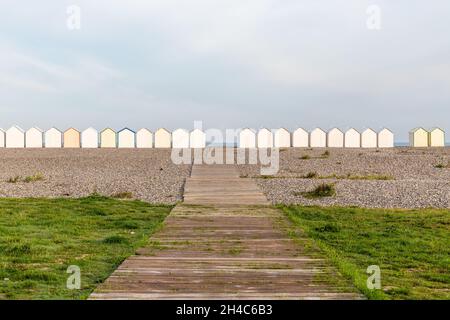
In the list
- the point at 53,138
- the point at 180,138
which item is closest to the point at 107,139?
the point at 53,138

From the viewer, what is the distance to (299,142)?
62.4m

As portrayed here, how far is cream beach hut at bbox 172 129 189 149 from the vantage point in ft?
202

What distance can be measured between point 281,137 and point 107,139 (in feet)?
60.3

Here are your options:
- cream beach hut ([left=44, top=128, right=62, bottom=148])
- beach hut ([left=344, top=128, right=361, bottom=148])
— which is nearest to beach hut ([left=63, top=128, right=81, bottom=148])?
cream beach hut ([left=44, top=128, right=62, bottom=148])

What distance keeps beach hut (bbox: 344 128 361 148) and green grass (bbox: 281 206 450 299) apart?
4874cm

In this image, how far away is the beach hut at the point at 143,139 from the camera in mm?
61378

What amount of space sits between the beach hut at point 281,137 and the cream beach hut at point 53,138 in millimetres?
22689

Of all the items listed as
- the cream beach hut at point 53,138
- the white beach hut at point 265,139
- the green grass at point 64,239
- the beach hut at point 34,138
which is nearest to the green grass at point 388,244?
the green grass at point 64,239

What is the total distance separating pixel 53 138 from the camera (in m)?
62.0

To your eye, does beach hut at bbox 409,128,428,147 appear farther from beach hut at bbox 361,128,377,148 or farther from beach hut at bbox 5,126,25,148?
beach hut at bbox 5,126,25,148

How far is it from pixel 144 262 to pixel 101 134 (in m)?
56.5

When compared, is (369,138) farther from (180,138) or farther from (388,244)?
(388,244)

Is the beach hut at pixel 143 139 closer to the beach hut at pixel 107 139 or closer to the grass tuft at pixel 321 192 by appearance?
the beach hut at pixel 107 139

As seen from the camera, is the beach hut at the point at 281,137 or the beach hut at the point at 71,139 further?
the beach hut at the point at 281,137
